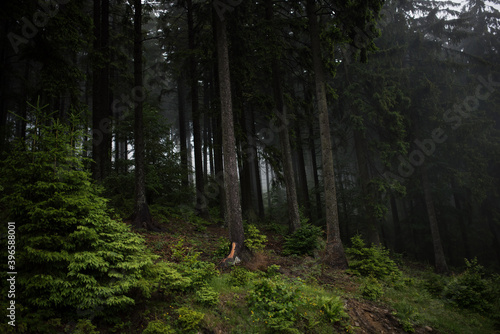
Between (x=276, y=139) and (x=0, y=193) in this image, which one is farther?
(x=276, y=139)

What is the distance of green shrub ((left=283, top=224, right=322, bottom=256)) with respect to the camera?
11.5 metres

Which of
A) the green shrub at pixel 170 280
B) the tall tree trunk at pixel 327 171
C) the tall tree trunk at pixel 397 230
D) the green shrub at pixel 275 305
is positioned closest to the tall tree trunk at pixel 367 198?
the tall tree trunk at pixel 327 171

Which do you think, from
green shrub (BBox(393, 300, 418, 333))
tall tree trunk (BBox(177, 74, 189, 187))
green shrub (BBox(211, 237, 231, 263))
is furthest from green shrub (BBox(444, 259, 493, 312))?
tall tree trunk (BBox(177, 74, 189, 187))

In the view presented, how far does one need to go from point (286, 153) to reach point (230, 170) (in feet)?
15.8

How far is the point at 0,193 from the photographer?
4.93m

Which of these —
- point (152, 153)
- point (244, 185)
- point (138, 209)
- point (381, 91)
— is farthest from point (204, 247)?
point (381, 91)

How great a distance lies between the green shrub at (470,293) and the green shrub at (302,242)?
480cm

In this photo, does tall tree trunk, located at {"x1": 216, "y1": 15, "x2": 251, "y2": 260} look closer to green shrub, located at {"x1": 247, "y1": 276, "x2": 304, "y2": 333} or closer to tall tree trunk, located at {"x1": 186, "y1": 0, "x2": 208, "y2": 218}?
green shrub, located at {"x1": 247, "y1": 276, "x2": 304, "y2": 333}

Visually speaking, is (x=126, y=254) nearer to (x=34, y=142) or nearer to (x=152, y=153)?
(x=34, y=142)

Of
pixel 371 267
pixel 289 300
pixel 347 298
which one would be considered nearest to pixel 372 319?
pixel 347 298

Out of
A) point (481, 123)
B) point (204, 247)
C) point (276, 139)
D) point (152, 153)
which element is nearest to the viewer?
point (204, 247)

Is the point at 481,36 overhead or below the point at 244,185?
overhead

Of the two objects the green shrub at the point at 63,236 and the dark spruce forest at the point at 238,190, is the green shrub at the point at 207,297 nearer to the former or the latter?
the dark spruce forest at the point at 238,190

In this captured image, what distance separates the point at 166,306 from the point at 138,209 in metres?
6.25
